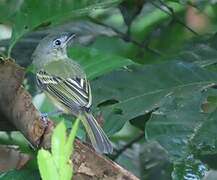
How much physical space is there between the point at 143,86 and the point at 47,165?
1.17 meters

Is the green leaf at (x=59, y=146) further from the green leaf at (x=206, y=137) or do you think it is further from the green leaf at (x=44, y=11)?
the green leaf at (x=44, y=11)

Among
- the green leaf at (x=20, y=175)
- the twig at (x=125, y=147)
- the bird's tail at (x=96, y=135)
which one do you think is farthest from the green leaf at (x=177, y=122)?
the twig at (x=125, y=147)

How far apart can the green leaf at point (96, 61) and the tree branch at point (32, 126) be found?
54 cm

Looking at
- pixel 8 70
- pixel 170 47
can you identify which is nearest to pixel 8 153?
pixel 8 70

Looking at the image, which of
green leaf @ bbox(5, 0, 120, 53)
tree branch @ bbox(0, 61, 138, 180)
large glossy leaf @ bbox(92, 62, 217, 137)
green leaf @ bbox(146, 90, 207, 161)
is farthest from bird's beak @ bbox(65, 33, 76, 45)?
tree branch @ bbox(0, 61, 138, 180)

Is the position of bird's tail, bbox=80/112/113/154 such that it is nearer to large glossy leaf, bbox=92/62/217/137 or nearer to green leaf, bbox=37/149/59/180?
large glossy leaf, bbox=92/62/217/137

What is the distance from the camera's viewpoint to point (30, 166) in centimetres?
163

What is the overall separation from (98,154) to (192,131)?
0.29m

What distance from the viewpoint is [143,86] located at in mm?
1840

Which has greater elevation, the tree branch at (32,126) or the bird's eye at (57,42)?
→ the tree branch at (32,126)

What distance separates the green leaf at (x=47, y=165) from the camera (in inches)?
26.9

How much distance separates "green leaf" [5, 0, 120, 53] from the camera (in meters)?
1.92

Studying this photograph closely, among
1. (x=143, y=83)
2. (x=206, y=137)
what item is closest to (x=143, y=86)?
(x=143, y=83)

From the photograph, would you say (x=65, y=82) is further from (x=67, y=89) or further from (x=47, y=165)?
(x=47, y=165)
